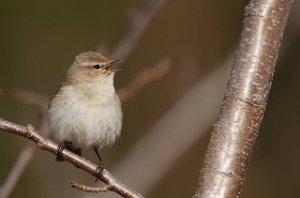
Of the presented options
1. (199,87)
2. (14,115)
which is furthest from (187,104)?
(14,115)

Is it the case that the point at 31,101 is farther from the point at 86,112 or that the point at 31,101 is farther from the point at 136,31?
the point at 136,31

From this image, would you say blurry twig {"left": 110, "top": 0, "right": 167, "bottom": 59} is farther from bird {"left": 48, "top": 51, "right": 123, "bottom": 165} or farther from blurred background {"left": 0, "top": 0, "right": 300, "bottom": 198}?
blurred background {"left": 0, "top": 0, "right": 300, "bottom": 198}

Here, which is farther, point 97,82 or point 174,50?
point 174,50

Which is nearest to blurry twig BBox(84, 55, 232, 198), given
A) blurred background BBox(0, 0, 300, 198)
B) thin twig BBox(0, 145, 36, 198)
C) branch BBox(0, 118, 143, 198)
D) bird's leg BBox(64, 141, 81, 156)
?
bird's leg BBox(64, 141, 81, 156)

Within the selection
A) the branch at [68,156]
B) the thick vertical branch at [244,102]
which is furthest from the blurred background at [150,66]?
the thick vertical branch at [244,102]

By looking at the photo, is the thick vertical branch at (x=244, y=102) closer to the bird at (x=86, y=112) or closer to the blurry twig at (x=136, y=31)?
the bird at (x=86, y=112)

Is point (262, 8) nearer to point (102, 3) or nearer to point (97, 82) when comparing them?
point (97, 82)
